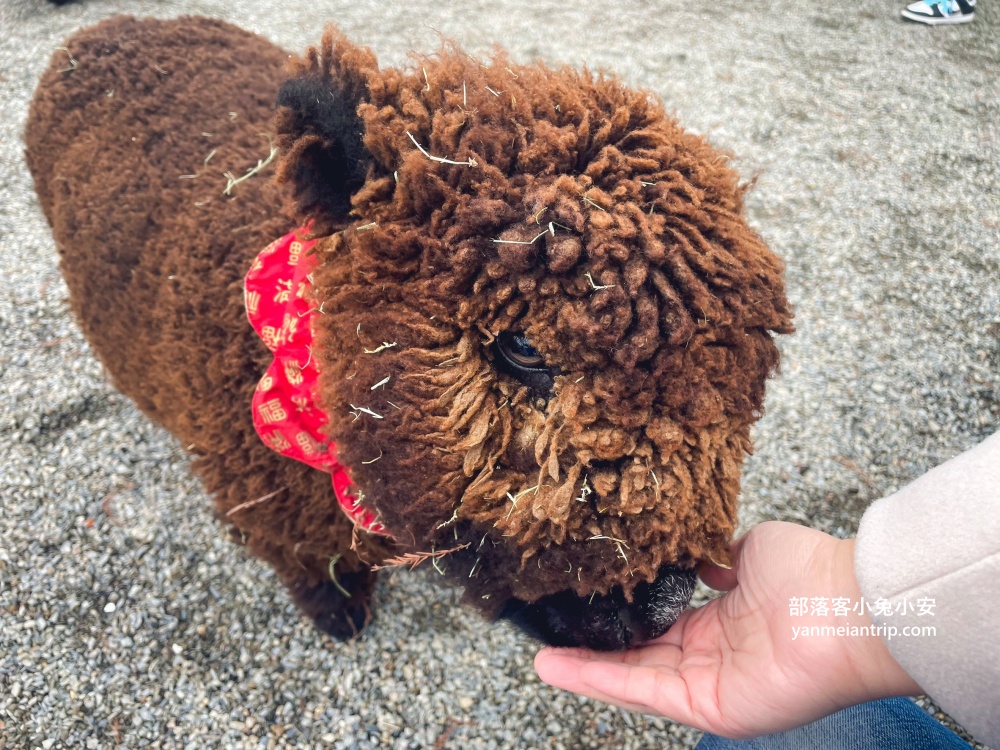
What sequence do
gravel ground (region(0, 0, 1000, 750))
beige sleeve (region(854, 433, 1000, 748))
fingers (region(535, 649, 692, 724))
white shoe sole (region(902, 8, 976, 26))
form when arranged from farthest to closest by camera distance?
white shoe sole (region(902, 8, 976, 26)), gravel ground (region(0, 0, 1000, 750)), fingers (region(535, 649, 692, 724)), beige sleeve (region(854, 433, 1000, 748))

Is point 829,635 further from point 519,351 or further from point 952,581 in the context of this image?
point 519,351

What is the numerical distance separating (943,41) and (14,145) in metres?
9.82

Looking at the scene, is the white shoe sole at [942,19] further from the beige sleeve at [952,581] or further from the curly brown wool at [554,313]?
the beige sleeve at [952,581]

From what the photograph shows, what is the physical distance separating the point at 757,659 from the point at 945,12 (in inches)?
344

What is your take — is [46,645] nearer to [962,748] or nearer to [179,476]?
[179,476]

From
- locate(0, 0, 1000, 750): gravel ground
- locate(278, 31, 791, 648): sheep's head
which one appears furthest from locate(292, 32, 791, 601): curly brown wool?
locate(0, 0, 1000, 750): gravel ground

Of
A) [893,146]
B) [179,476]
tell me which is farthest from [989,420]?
[179,476]

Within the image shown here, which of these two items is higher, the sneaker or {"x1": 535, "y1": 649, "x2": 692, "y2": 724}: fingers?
the sneaker

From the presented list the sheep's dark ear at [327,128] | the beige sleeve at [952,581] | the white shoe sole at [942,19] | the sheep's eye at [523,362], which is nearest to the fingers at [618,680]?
the beige sleeve at [952,581]

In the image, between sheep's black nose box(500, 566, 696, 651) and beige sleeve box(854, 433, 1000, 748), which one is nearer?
beige sleeve box(854, 433, 1000, 748)

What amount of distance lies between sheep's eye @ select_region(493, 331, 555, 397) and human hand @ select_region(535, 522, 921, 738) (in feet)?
2.87

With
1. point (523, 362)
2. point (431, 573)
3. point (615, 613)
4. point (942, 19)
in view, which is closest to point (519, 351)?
point (523, 362)

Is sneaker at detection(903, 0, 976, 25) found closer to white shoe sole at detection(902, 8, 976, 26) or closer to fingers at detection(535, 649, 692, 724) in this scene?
white shoe sole at detection(902, 8, 976, 26)

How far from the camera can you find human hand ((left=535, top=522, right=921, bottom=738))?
1.61 m
